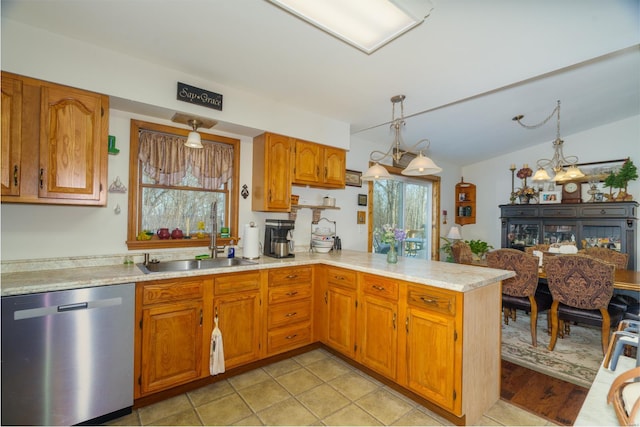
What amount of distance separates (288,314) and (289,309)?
0.15 ft

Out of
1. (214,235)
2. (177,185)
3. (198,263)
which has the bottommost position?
(198,263)

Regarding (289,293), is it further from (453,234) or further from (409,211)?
(453,234)

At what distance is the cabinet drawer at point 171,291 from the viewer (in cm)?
203

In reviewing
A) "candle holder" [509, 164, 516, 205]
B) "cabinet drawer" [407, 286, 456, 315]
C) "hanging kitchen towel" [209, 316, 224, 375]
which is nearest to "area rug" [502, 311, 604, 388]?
"cabinet drawer" [407, 286, 456, 315]

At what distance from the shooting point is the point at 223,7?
67.9 inches

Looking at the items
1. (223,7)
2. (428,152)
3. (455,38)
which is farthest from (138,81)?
(428,152)

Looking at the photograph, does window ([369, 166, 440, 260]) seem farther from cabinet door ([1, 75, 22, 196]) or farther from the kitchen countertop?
cabinet door ([1, 75, 22, 196])

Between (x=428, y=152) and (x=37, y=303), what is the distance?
5.15m

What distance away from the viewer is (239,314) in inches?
96.4

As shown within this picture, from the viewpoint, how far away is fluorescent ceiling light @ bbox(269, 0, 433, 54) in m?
1.56

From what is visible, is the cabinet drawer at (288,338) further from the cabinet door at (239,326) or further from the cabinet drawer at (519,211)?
the cabinet drawer at (519,211)

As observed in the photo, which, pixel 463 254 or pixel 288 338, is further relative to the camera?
pixel 463 254

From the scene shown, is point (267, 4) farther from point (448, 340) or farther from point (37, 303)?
point (448, 340)

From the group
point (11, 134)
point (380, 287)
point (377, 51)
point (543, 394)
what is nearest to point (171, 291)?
point (11, 134)
